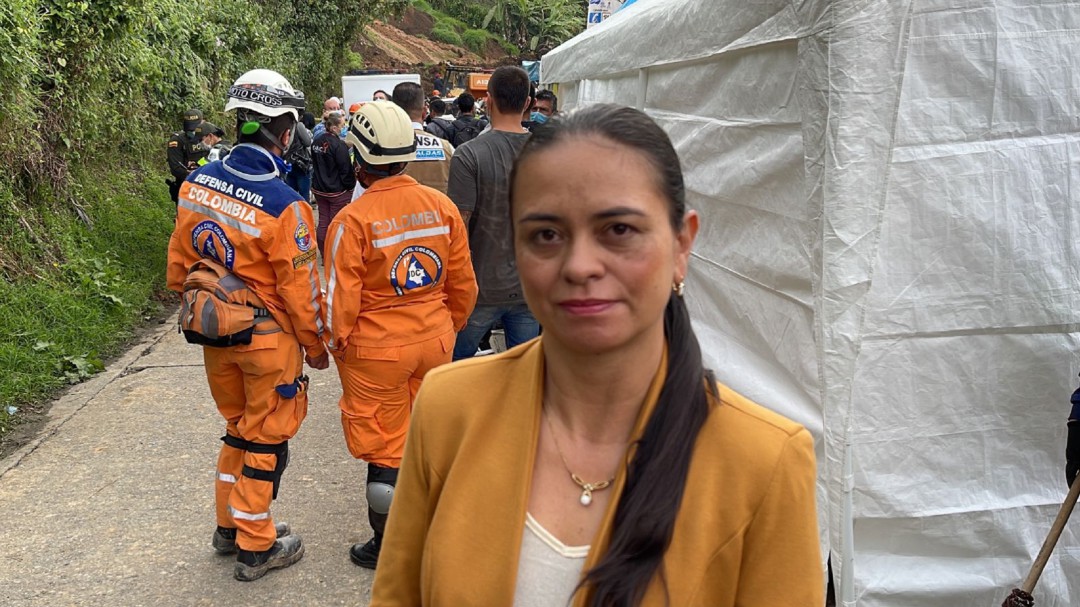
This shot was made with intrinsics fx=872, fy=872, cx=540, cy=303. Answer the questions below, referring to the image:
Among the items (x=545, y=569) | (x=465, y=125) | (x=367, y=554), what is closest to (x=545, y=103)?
(x=465, y=125)

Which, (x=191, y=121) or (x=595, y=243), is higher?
(x=191, y=121)

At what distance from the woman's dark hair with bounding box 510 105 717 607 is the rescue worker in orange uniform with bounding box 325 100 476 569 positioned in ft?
7.56

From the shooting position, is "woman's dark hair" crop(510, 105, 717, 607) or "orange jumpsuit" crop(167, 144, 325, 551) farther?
"orange jumpsuit" crop(167, 144, 325, 551)

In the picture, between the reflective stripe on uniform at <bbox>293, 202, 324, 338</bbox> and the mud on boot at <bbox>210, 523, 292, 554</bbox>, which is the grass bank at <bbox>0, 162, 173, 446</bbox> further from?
the reflective stripe on uniform at <bbox>293, 202, 324, 338</bbox>

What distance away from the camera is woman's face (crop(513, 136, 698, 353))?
1310mm

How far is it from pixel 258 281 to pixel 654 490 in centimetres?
276

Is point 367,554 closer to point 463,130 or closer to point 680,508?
point 680,508

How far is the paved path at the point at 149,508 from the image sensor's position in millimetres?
3812

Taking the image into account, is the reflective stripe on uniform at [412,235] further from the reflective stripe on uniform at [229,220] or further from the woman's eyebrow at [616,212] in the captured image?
the woman's eyebrow at [616,212]

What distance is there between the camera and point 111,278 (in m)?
8.27

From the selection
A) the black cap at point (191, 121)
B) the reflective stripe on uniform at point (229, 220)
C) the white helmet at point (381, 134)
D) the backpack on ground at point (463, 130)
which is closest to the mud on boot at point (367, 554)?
the reflective stripe on uniform at point (229, 220)

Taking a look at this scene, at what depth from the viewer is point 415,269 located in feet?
12.3

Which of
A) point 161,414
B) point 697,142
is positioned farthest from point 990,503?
point 161,414

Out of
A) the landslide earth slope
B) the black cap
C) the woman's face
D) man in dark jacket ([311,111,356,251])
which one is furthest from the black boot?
the landslide earth slope
